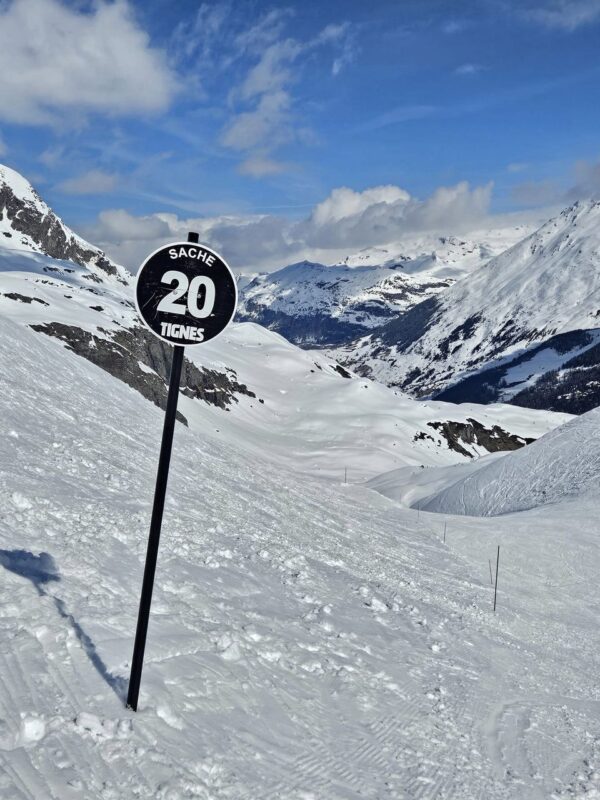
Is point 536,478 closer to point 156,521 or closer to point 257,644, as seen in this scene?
point 257,644

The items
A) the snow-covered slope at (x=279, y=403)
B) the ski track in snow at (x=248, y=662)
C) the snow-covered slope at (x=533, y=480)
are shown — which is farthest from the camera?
the snow-covered slope at (x=279, y=403)

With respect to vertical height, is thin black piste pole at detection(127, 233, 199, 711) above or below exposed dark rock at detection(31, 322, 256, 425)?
below

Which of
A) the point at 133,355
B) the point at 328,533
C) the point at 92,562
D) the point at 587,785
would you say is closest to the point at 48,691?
the point at 92,562

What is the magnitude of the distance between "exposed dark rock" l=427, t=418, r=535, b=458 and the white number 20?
116 meters

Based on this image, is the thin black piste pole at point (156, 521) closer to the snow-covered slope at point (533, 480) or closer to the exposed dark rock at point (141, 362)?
the snow-covered slope at point (533, 480)

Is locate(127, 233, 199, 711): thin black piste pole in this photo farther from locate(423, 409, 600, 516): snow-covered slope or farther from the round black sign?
locate(423, 409, 600, 516): snow-covered slope

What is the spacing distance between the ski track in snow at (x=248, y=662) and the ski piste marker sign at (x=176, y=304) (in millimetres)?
930

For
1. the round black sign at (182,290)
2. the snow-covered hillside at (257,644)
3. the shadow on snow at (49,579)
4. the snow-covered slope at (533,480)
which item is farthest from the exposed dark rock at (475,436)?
the round black sign at (182,290)

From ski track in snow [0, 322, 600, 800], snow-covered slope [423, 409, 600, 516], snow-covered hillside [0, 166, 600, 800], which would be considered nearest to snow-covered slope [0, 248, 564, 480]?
snow-covered slope [423, 409, 600, 516]

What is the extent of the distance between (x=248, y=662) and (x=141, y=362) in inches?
3286

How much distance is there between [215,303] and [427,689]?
7.08 metres

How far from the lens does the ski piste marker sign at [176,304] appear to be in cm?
576

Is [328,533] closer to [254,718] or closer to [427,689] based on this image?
[427,689]

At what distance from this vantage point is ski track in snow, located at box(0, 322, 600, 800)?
568cm
